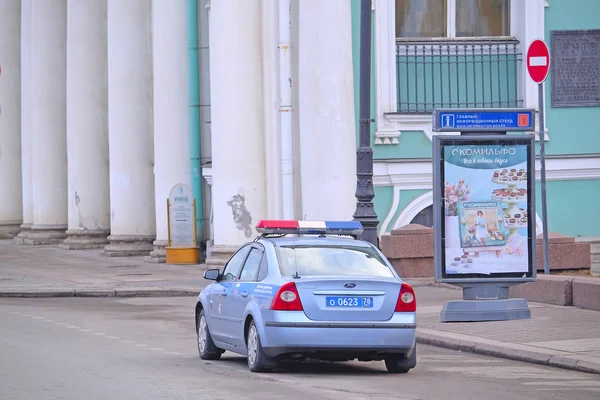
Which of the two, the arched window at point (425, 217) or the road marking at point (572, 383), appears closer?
the road marking at point (572, 383)

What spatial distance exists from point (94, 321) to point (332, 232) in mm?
6713

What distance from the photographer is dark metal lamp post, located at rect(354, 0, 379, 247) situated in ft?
Result: 68.8

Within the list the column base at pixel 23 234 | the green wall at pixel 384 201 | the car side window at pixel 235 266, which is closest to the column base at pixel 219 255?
the green wall at pixel 384 201

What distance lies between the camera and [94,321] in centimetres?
2045

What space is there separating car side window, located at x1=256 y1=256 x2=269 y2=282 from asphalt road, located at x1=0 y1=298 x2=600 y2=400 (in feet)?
3.02

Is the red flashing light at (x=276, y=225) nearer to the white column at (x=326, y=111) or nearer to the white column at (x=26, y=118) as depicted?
the white column at (x=326, y=111)

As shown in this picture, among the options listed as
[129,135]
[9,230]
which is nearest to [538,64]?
[129,135]

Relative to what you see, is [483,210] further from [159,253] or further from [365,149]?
[159,253]

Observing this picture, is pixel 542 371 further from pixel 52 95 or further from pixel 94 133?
pixel 52 95

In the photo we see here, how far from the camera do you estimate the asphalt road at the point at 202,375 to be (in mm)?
11891

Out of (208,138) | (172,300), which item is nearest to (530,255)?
(172,300)

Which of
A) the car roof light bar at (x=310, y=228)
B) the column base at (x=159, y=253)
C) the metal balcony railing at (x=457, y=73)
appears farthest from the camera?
the column base at (x=159, y=253)

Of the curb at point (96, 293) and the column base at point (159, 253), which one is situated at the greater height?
the column base at point (159, 253)

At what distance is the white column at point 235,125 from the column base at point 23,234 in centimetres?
1664
